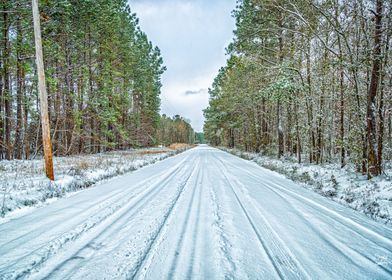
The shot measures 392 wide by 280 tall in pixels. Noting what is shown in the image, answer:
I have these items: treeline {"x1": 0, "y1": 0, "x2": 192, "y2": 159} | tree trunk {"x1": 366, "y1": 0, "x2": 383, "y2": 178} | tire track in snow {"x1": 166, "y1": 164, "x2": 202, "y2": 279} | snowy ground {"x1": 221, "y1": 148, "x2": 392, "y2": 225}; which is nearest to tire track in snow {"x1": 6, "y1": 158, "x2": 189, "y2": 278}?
tire track in snow {"x1": 166, "y1": 164, "x2": 202, "y2": 279}

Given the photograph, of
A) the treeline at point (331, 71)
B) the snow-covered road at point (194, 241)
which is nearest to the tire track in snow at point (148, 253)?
the snow-covered road at point (194, 241)

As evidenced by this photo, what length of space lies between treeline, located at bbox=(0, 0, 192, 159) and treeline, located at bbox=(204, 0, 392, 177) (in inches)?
432

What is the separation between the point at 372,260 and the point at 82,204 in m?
5.35

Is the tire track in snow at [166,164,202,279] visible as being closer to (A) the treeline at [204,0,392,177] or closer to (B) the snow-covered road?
(B) the snow-covered road

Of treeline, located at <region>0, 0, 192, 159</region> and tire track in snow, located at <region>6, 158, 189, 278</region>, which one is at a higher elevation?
treeline, located at <region>0, 0, 192, 159</region>

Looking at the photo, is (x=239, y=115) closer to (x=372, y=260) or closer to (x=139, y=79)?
(x=139, y=79)

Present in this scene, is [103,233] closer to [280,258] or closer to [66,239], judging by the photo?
[66,239]

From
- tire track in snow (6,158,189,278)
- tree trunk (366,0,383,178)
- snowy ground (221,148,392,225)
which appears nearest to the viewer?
tire track in snow (6,158,189,278)

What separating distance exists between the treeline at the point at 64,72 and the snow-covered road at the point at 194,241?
304 inches

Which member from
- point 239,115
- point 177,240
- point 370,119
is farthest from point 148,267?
point 239,115

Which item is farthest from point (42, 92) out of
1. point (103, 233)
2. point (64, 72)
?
point (64, 72)

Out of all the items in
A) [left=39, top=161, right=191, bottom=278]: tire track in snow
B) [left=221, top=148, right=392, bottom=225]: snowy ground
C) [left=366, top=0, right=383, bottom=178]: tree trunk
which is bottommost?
[left=221, top=148, right=392, bottom=225]: snowy ground

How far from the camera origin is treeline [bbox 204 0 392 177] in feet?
23.7

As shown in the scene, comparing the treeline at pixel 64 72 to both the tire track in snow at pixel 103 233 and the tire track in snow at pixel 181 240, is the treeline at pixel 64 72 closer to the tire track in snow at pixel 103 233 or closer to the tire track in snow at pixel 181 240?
the tire track in snow at pixel 103 233
